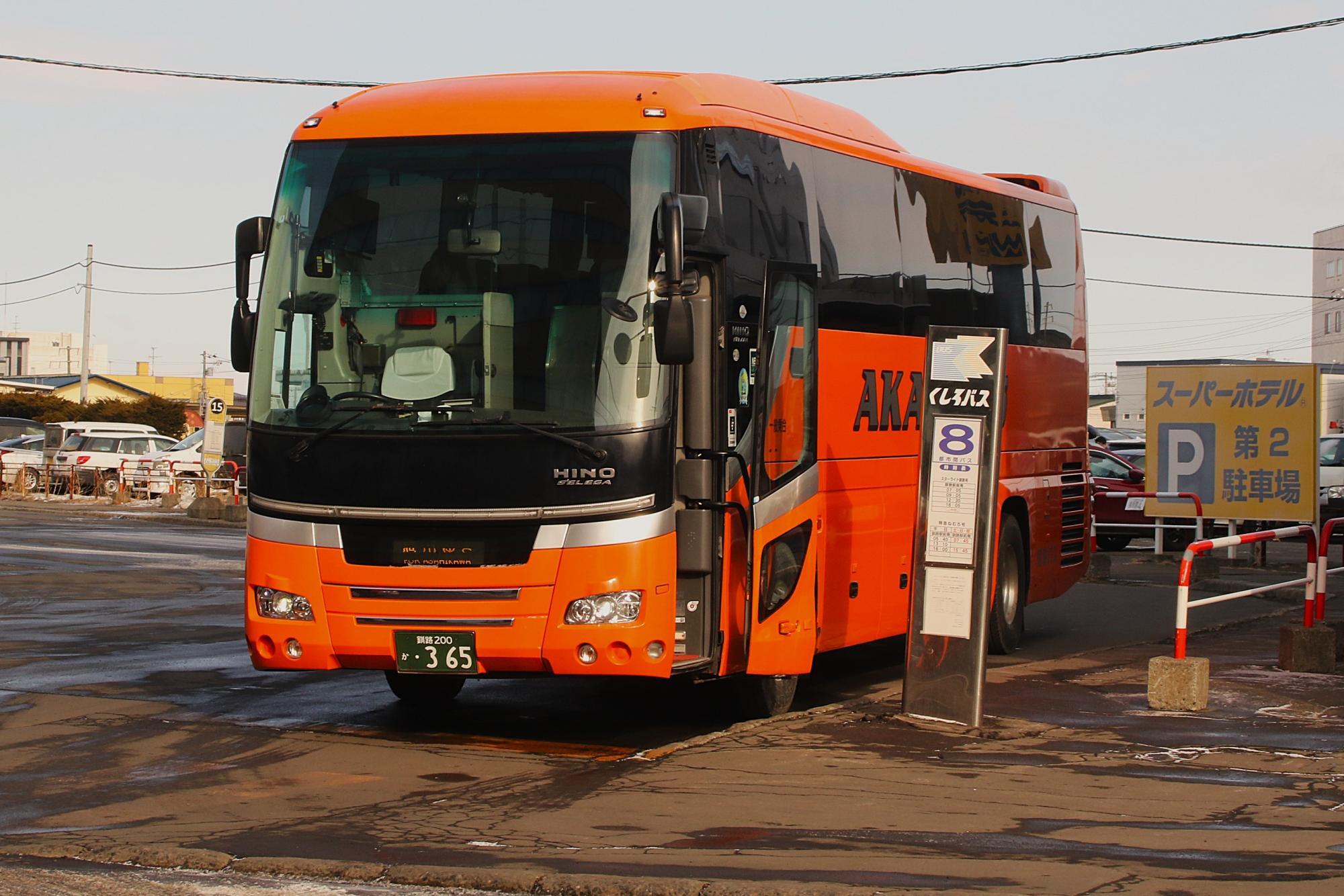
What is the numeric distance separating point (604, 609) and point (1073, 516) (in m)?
8.35

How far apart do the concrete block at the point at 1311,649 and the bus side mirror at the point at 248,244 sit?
8.45m

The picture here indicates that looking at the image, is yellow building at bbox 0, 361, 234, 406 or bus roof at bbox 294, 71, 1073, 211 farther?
yellow building at bbox 0, 361, 234, 406

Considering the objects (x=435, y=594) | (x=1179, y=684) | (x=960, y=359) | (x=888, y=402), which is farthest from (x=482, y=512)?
(x=1179, y=684)

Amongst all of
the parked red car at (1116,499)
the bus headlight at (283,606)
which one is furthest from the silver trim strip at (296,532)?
the parked red car at (1116,499)

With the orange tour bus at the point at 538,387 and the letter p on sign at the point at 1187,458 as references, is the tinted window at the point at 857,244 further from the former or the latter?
the letter p on sign at the point at 1187,458

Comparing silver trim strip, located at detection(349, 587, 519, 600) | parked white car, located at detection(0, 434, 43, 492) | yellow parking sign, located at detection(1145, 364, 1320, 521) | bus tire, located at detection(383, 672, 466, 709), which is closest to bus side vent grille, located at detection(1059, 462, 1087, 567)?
yellow parking sign, located at detection(1145, 364, 1320, 521)

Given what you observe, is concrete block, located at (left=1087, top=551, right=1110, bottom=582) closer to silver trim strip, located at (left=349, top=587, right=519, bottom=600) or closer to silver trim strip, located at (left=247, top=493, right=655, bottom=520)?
silver trim strip, located at (left=247, top=493, right=655, bottom=520)

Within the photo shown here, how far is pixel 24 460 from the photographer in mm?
48156

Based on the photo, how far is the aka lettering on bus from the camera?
11859mm

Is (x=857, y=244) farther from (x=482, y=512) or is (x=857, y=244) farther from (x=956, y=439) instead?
(x=482, y=512)

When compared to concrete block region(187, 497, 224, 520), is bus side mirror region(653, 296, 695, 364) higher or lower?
higher

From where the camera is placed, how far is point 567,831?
298 inches

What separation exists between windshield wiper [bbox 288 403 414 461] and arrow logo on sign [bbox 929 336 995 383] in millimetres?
3363

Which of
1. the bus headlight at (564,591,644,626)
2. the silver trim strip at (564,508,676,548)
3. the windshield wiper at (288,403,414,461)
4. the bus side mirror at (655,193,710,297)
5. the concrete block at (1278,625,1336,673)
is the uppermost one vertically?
the bus side mirror at (655,193,710,297)
